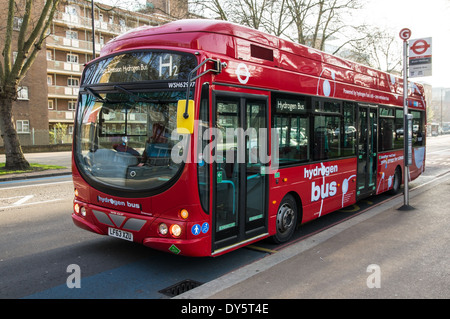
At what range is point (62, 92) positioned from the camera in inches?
1646

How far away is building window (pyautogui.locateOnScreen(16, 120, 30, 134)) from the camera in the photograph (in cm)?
3592

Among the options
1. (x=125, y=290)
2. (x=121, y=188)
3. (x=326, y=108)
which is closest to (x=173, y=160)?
(x=121, y=188)

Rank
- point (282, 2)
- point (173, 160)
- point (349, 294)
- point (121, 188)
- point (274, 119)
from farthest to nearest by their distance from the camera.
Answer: point (282, 2) < point (274, 119) < point (121, 188) < point (173, 160) < point (349, 294)

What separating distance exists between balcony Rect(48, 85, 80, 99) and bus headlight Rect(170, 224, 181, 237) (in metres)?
40.5

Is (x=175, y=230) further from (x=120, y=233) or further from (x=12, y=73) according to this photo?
(x=12, y=73)

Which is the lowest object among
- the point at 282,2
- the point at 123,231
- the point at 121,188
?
the point at 123,231

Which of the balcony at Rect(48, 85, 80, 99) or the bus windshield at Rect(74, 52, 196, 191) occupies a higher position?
the balcony at Rect(48, 85, 80, 99)

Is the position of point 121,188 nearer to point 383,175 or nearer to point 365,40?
point 383,175

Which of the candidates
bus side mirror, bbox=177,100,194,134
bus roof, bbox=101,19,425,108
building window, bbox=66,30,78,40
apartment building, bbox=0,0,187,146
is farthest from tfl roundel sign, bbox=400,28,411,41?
Result: building window, bbox=66,30,78,40

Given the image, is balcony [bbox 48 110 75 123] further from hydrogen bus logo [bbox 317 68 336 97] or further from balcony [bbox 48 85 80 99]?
hydrogen bus logo [bbox 317 68 336 97]

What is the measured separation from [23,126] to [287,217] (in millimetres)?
36320

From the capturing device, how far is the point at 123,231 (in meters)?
5.04

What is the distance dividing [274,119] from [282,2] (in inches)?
885

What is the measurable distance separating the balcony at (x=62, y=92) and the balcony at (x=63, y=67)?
1.68m
